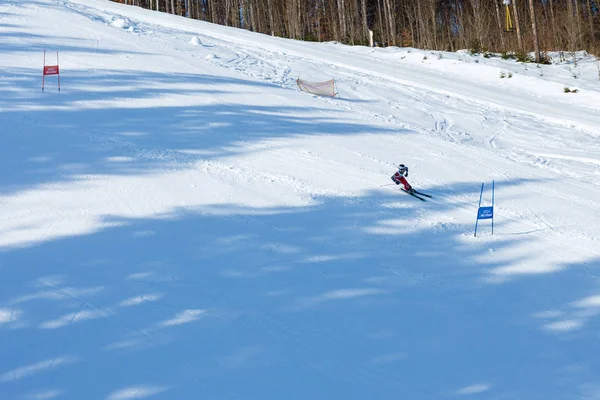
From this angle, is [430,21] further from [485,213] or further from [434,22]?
[485,213]

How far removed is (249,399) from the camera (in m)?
6.27

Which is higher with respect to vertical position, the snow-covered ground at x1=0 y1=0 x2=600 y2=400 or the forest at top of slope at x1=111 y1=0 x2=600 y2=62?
the forest at top of slope at x1=111 y1=0 x2=600 y2=62

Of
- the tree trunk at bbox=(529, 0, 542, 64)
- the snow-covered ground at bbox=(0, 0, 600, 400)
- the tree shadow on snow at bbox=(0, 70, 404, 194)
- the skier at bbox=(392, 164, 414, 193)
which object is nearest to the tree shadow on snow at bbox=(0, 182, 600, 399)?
the snow-covered ground at bbox=(0, 0, 600, 400)

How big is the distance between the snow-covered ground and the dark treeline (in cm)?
1656

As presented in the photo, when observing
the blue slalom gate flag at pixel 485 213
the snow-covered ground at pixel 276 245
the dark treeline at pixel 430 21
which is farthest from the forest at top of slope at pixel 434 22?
the blue slalom gate flag at pixel 485 213

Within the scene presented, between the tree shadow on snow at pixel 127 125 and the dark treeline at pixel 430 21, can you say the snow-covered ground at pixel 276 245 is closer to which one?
the tree shadow on snow at pixel 127 125

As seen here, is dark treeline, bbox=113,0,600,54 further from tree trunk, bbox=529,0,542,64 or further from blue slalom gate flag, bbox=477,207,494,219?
blue slalom gate flag, bbox=477,207,494,219

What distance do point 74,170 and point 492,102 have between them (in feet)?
54.1

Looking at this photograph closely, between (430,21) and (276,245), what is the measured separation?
160 feet

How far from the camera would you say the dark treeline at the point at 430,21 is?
34156 millimetres

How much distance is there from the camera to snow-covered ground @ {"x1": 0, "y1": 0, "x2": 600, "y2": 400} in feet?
22.5

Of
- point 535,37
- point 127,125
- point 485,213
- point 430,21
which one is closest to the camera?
point 485,213

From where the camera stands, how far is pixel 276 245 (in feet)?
31.7

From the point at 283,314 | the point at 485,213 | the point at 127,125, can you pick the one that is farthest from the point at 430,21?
the point at 283,314
